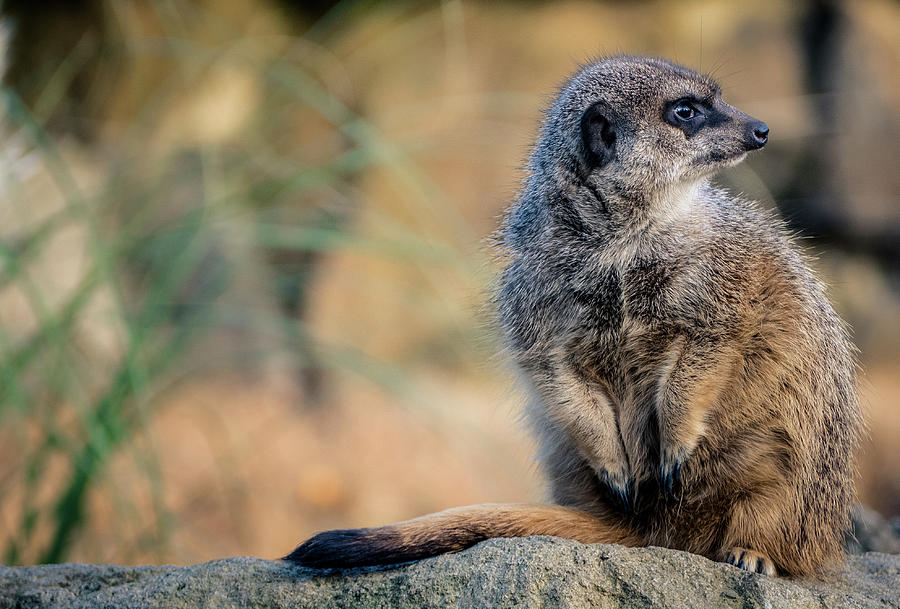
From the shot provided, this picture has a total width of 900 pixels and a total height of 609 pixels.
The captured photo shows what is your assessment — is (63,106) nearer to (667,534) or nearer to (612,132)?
(612,132)

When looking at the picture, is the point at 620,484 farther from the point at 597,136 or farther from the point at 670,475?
the point at 597,136

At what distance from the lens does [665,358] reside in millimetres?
1762

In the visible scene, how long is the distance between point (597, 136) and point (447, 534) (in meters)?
0.88

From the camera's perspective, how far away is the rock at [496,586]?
4.77 feet

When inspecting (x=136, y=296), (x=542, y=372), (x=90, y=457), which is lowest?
(x=542, y=372)

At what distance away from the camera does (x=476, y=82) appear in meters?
5.09

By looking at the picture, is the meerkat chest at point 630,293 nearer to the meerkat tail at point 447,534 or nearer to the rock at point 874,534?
the meerkat tail at point 447,534

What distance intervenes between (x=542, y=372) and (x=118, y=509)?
4.50ft

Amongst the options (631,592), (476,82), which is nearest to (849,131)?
(476,82)

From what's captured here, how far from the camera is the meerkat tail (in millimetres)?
1562

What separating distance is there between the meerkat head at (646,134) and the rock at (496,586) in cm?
75

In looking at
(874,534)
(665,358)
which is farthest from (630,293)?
(874,534)

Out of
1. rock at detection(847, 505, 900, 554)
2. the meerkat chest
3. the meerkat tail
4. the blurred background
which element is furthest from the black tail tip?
the blurred background

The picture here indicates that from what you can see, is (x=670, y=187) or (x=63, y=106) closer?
(x=670, y=187)
